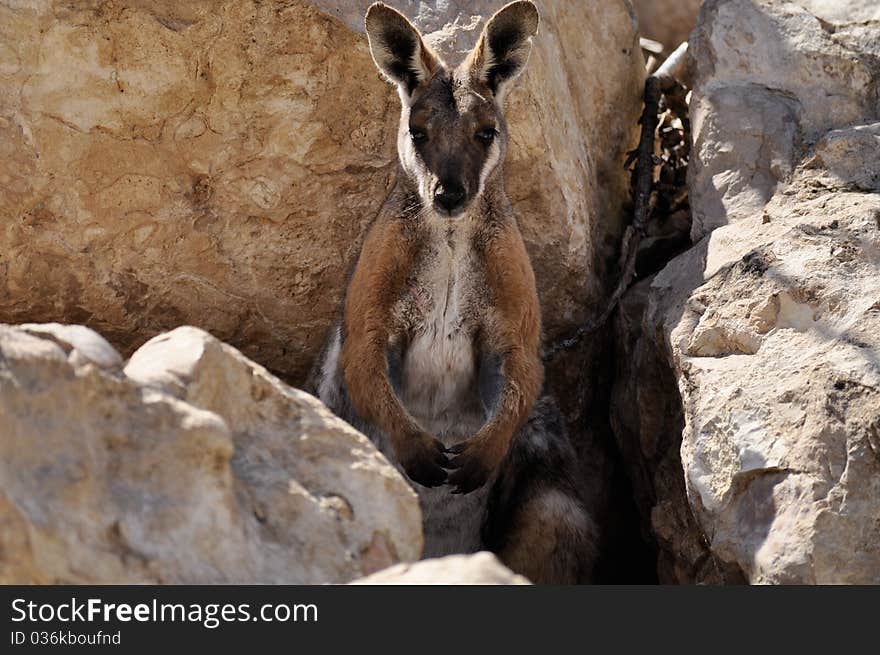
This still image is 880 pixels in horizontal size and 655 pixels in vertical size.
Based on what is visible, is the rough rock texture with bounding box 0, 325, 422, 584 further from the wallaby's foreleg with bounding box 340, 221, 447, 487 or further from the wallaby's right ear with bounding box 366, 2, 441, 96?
the wallaby's right ear with bounding box 366, 2, 441, 96

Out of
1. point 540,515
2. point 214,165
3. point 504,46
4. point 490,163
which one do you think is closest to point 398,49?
point 504,46

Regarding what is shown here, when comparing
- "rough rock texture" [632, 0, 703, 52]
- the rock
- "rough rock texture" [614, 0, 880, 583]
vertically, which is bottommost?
the rock

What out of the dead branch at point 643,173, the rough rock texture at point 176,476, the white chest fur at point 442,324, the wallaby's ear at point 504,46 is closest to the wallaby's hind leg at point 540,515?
the white chest fur at point 442,324

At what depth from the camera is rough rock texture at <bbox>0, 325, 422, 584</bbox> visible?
355 cm

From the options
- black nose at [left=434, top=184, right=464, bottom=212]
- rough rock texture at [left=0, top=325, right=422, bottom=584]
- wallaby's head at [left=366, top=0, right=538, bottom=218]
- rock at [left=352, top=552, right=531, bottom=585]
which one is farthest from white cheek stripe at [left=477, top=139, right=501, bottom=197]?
rock at [left=352, top=552, right=531, bottom=585]

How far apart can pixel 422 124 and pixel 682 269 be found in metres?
1.66

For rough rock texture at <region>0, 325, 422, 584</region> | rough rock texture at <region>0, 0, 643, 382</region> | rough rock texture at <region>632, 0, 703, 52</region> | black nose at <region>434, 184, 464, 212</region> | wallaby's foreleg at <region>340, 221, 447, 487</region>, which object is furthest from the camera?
rough rock texture at <region>632, 0, 703, 52</region>

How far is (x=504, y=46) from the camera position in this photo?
6.04m

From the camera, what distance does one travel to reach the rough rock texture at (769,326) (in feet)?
16.0

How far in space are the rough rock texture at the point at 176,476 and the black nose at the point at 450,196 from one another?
1604mm

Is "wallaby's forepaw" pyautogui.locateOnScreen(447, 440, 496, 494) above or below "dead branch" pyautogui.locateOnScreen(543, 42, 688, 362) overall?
below

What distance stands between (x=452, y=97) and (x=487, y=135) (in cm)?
25

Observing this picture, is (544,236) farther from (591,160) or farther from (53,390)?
(53,390)

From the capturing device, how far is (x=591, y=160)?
24.7ft
